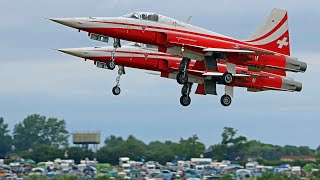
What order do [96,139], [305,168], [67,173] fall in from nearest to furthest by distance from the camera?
[67,173] < [305,168] < [96,139]

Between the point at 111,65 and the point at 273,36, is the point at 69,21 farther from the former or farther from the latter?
the point at 273,36

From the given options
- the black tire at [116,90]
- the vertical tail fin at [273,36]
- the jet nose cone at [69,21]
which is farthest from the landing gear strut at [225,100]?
the jet nose cone at [69,21]

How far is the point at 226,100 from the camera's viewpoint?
3189 inches

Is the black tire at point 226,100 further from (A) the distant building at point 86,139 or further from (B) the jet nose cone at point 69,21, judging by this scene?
(A) the distant building at point 86,139

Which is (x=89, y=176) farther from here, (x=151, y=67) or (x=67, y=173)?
(x=151, y=67)

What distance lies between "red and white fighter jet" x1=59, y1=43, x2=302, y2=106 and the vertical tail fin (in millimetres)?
2898

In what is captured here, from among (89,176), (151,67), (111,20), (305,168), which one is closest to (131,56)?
(151,67)

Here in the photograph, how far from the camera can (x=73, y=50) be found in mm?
87750

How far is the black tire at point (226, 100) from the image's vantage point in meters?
80.6

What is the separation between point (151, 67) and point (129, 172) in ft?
235

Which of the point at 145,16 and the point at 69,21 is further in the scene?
the point at 145,16

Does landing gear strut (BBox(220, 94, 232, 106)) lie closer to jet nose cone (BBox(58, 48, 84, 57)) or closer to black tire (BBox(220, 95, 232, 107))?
black tire (BBox(220, 95, 232, 107))

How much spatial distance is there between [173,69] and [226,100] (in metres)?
8.79

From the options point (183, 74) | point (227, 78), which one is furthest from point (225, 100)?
point (183, 74)
